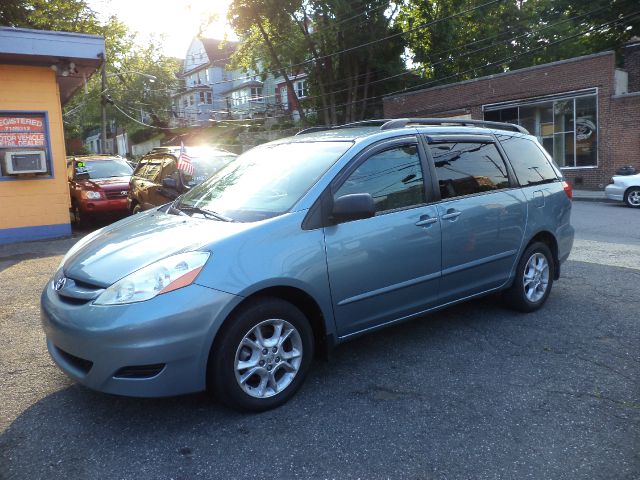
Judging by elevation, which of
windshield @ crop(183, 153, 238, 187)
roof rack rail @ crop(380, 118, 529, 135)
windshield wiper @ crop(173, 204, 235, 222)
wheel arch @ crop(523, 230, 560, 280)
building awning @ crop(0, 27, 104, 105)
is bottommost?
wheel arch @ crop(523, 230, 560, 280)

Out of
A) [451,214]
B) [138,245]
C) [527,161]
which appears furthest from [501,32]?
[138,245]

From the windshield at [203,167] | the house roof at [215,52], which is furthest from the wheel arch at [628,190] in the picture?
the house roof at [215,52]

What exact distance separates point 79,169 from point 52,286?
9.77m

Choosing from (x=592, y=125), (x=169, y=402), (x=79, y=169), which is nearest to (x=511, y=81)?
(x=592, y=125)

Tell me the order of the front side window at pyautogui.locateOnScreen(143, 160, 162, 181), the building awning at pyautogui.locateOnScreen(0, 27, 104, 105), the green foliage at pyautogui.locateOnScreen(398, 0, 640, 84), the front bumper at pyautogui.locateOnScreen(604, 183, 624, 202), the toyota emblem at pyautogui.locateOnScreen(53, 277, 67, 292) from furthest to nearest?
the green foliage at pyautogui.locateOnScreen(398, 0, 640, 84) < the front bumper at pyautogui.locateOnScreen(604, 183, 624, 202) < the front side window at pyautogui.locateOnScreen(143, 160, 162, 181) < the building awning at pyautogui.locateOnScreen(0, 27, 104, 105) < the toyota emblem at pyautogui.locateOnScreen(53, 277, 67, 292)

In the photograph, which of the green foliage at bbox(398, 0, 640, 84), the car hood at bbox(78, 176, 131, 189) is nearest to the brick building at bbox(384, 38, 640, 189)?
the green foliage at bbox(398, 0, 640, 84)

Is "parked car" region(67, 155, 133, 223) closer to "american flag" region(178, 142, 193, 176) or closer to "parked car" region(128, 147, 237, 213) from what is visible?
"parked car" region(128, 147, 237, 213)

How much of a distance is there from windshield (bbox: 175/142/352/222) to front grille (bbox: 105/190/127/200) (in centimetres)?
779

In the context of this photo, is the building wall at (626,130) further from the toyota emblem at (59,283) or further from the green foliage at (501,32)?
the toyota emblem at (59,283)

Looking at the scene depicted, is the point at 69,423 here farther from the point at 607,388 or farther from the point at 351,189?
the point at 607,388

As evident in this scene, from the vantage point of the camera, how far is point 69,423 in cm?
323

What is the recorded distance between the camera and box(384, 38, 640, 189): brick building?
1998 centimetres

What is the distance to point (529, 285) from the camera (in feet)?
16.9

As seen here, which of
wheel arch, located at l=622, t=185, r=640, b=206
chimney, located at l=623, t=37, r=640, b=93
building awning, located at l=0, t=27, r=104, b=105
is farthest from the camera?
chimney, located at l=623, t=37, r=640, b=93
